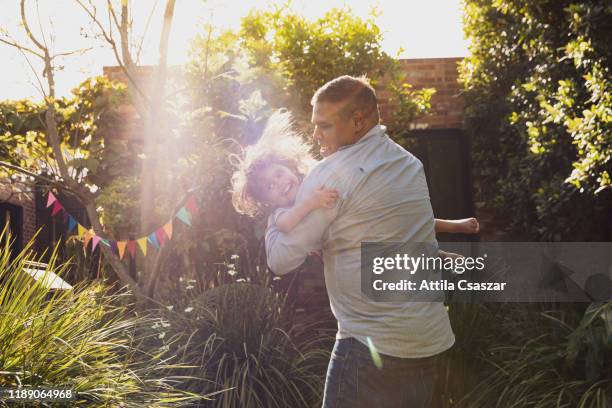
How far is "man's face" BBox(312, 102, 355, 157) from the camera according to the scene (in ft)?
7.14

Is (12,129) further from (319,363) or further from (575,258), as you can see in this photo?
(575,258)

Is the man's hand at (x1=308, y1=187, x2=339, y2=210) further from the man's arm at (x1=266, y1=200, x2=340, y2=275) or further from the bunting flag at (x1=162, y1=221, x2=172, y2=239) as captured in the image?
the bunting flag at (x1=162, y1=221, x2=172, y2=239)

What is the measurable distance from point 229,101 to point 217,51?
0.63 metres

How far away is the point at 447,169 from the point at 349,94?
746 centimetres

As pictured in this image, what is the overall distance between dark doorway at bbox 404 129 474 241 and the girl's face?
23.0 ft

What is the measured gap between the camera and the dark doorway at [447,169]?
9.36 metres

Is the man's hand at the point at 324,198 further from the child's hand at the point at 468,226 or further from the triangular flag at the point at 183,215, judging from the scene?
the triangular flag at the point at 183,215

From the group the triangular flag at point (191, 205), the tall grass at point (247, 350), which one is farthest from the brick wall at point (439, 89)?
the tall grass at point (247, 350)

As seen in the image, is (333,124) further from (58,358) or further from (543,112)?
(543,112)

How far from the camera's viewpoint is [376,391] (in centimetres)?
207

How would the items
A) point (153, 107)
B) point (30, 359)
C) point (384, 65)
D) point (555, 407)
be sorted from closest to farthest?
point (30, 359)
point (555, 407)
point (153, 107)
point (384, 65)

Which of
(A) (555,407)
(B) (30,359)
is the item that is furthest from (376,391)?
(A) (555,407)

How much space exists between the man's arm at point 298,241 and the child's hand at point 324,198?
2cm

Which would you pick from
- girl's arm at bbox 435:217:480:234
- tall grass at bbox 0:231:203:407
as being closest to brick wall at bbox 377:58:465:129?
tall grass at bbox 0:231:203:407
